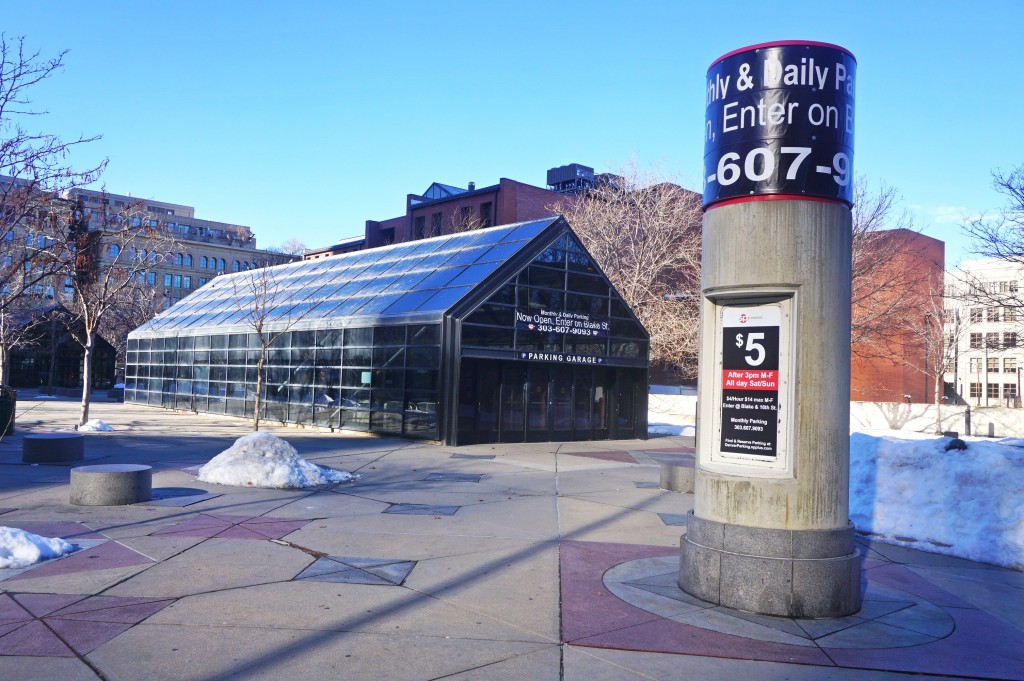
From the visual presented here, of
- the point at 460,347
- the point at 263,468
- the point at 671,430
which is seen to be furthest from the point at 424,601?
the point at 671,430

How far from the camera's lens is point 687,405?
3672cm

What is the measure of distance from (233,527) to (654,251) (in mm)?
32054

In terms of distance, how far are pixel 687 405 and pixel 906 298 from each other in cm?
1666

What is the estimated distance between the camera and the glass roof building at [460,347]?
71.7 ft

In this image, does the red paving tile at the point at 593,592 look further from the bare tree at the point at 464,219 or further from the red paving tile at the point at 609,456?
the bare tree at the point at 464,219

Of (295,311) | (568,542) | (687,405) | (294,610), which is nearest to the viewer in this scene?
(294,610)

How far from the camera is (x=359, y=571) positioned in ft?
25.4

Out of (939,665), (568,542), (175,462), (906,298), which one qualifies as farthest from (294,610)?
(906,298)

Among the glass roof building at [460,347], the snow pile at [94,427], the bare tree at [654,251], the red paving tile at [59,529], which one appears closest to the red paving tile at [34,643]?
the red paving tile at [59,529]

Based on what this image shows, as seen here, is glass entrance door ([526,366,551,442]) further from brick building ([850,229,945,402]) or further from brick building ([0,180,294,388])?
brick building ([850,229,945,402])

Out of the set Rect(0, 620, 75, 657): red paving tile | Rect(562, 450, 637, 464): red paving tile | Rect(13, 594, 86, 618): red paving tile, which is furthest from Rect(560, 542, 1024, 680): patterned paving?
Rect(562, 450, 637, 464): red paving tile

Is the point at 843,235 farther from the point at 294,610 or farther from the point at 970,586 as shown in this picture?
the point at 294,610

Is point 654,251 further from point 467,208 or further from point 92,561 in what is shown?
point 92,561

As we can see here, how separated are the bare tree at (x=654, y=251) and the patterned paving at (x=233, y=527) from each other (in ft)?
94.9
